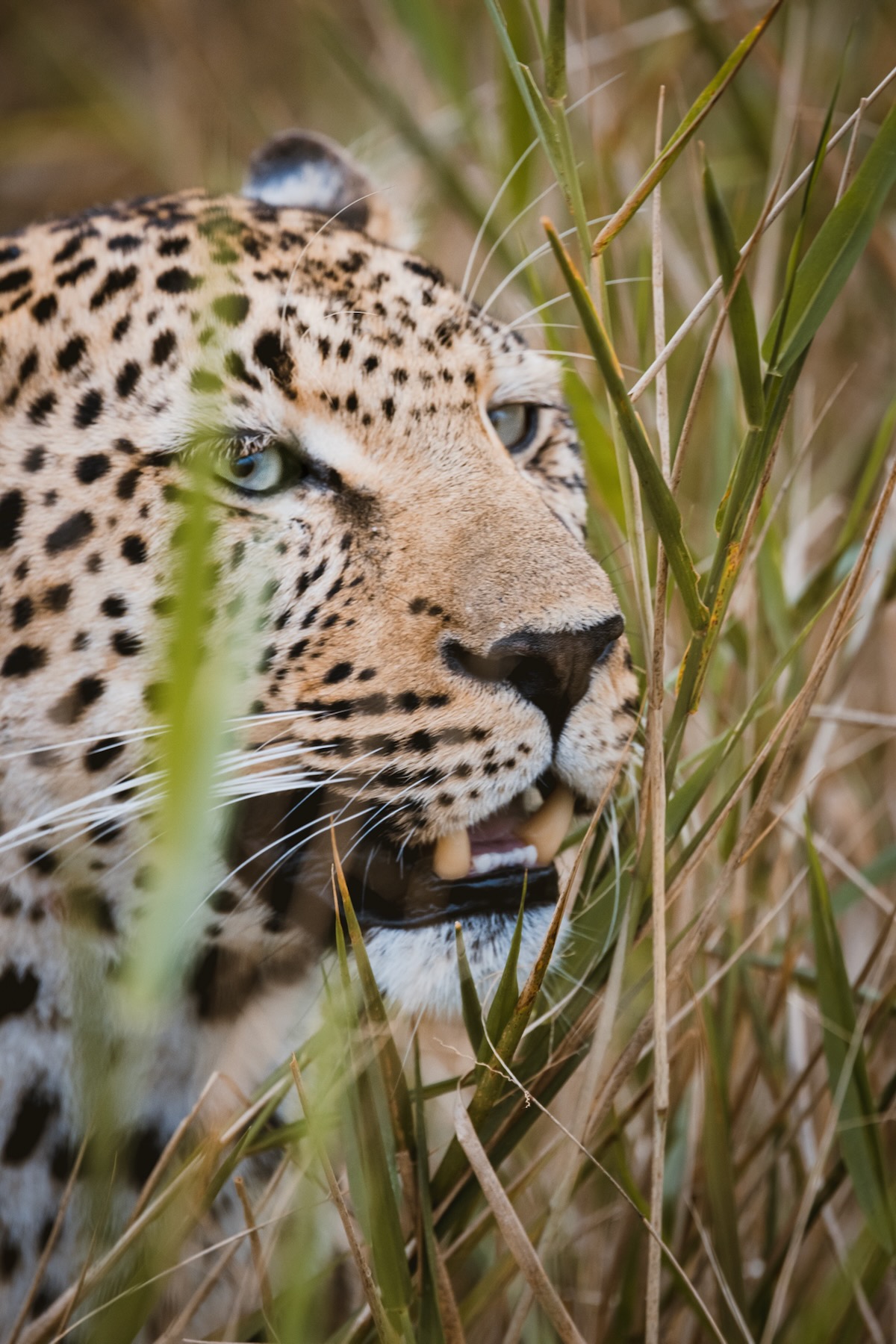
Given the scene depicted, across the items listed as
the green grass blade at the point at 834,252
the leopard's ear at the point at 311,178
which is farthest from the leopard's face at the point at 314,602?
the leopard's ear at the point at 311,178

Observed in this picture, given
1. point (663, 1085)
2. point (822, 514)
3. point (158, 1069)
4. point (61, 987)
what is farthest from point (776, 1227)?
point (822, 514)

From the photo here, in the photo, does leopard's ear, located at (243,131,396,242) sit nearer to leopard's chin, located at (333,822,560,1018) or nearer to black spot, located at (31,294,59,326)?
black spot, located at (31,294,59,326)

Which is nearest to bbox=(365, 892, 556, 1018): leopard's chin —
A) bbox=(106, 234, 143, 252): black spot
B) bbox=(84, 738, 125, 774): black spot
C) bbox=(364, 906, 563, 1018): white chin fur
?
bbox=(364, 906, 563, 1018): white chin fur

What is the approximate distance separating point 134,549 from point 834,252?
32.6 inches

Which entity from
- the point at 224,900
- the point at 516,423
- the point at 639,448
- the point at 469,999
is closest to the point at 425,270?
the point at 516,423

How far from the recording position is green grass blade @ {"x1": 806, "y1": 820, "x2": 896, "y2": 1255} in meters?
1.38

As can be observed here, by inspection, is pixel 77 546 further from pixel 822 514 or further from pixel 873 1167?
pixel 822 514

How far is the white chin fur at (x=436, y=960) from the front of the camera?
1.44 metres

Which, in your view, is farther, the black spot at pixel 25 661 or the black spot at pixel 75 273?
the black spot at pixel 75 273

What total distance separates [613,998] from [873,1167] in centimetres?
40

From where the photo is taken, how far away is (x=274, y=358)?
1469 mm

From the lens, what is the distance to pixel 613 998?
4.17 feet

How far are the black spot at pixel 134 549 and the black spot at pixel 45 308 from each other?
32 centimetres

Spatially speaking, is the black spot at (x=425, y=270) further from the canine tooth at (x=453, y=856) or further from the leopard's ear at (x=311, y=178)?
the canine tooth at (x=453, y=856)
